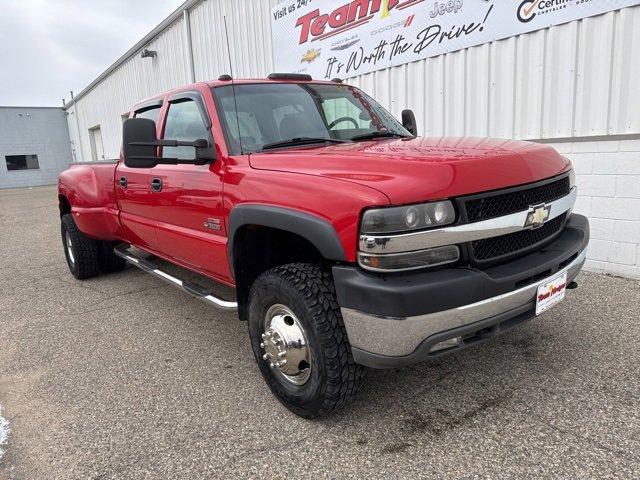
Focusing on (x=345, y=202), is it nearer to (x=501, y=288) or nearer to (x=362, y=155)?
(x=362, y=155)

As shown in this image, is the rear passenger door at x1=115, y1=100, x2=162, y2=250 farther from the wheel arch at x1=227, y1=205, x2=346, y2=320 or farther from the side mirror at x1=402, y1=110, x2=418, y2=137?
the side mirror at x1=402, y1=110, x2=418, y2=137

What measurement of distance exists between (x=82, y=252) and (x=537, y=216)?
16.0ft

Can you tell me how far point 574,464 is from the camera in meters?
2.03

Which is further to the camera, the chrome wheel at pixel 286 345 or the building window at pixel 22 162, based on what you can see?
the building window at pixel 22 162

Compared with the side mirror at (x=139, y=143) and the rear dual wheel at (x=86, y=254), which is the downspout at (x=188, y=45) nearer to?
→ the rear dual wheel at (x=86, y=254)

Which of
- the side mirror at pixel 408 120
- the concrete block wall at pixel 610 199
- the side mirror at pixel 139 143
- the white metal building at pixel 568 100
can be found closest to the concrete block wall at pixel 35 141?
the white metal building at pixel 568 100

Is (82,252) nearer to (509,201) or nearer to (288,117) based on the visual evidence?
(288,117)

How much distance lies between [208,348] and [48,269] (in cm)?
406

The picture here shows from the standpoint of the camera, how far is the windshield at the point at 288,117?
9.87ft

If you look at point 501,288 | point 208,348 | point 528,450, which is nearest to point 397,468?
point 528,450

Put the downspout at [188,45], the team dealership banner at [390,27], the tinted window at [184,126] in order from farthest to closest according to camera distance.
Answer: the downspout at [188,45], the team dealership banner at [390,27], the tinted window at [184,126]

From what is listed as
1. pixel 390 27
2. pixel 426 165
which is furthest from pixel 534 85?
pixel 426 165

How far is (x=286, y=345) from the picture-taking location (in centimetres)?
241

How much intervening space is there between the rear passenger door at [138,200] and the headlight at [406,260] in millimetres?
2426
